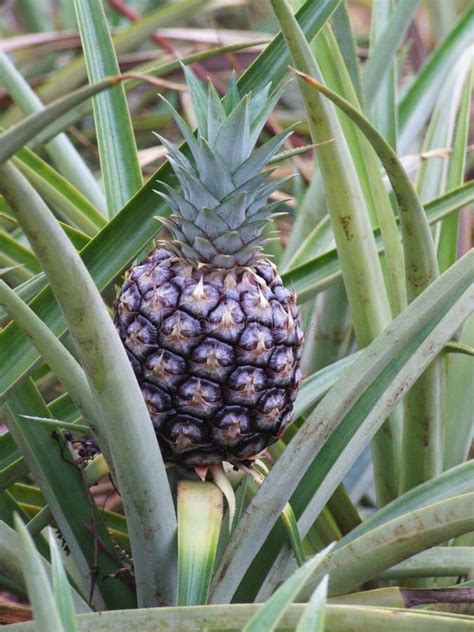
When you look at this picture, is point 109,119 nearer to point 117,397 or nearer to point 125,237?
point 125,237

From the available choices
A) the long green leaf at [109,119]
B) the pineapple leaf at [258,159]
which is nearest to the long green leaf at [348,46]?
the long green leaf at [109,119]

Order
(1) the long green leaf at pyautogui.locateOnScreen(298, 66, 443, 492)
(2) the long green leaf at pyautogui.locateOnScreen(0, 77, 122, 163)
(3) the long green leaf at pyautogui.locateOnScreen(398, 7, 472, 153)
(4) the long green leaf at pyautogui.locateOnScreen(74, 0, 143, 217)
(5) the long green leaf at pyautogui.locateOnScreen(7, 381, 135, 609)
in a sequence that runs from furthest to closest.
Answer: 1. (3) the long green leaf at pyautogui.locateOnScreen(398, 7, 472, 153)
2. (4) the long green leaf at pyautogui.locateOnScreen(74, 0, 143, 217)
3. (5) the long green leaf at pyautogui.locateOnScreen(7, 381, 135, 609)
4. (1) the long green leaf at pyautogui.locateOnScreen(298, 66, 443, 492)
5. (2) the long green leaf at pyautogui.locateOnScreen(0, 77, 122, 163)

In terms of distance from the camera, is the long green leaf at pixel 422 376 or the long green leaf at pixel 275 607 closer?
the long green leaf at pixel 275 607

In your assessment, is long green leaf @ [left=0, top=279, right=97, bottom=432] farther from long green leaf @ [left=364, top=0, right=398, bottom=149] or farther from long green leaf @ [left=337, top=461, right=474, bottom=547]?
long green leaf @ [left=364, top=0, right=398, bottom=149]

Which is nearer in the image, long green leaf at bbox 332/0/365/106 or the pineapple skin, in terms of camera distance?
Result: the pineapple skin

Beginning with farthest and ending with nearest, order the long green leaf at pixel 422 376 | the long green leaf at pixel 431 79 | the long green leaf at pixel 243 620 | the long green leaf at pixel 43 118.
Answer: the long green leaf at pixel 431 79 < the long green leaf at pixel 422 376 < the long green leaf at pixel 243 620 < the long green leaf at pixel 43 118

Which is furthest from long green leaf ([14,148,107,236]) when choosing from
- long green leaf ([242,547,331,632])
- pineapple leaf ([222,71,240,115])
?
long green leaf ([242,547,331,632])

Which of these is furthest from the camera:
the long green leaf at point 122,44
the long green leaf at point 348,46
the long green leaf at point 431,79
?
the long green leaf at point 122,44

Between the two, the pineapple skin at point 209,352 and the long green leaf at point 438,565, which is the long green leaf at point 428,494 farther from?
the pineapple skin at point 209,352

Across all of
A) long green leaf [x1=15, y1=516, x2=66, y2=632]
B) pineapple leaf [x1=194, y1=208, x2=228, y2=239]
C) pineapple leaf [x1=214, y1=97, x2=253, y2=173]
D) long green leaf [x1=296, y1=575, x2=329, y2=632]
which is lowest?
long green leaf [x1=296, y1=575, x2=329, y2=632]
